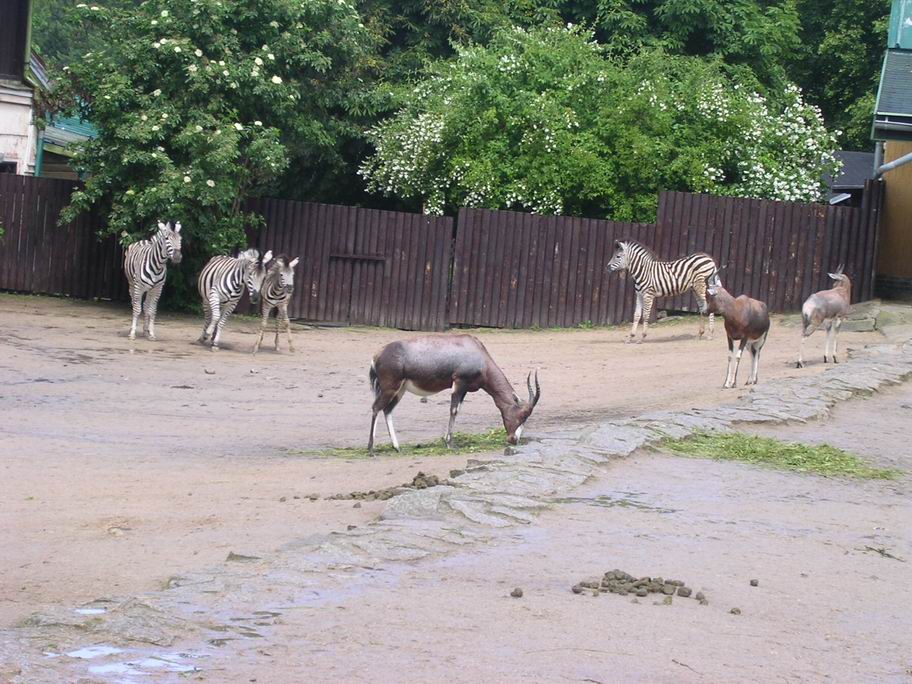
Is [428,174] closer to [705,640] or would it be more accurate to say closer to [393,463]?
[393,463]

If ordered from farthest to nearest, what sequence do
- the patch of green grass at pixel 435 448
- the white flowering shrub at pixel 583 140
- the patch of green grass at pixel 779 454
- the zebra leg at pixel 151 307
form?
the white flowering shrub at pixel 583 140, the zebra leg at pixel 151 307, the patch of green grass at pixel 435 448, the patch of green grass at pixel 779 454

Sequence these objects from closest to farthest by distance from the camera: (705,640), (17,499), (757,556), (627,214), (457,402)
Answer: (705,640), (757,556), (17,499), (457,402), (627,214)

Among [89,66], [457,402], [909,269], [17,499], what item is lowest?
[17,499]

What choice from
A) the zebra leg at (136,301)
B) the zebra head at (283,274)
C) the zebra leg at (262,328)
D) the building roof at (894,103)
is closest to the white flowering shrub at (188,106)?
the zebra leg at (136,301)

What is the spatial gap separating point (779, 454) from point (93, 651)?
7.26 metres

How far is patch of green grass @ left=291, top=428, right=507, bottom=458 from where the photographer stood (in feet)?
37.4

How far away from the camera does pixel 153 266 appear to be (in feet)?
69.7

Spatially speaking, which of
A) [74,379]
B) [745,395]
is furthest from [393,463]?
[74,379]

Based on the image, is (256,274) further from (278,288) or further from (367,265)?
(367,265)

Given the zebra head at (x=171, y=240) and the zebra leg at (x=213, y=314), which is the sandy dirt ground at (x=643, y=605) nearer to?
the zebra leg at (x=213, y=314)

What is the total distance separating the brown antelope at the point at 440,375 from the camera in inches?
449

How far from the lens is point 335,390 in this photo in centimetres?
1628

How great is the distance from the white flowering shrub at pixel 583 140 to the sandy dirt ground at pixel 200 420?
11.8 ft

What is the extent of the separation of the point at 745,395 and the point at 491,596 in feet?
27.7
